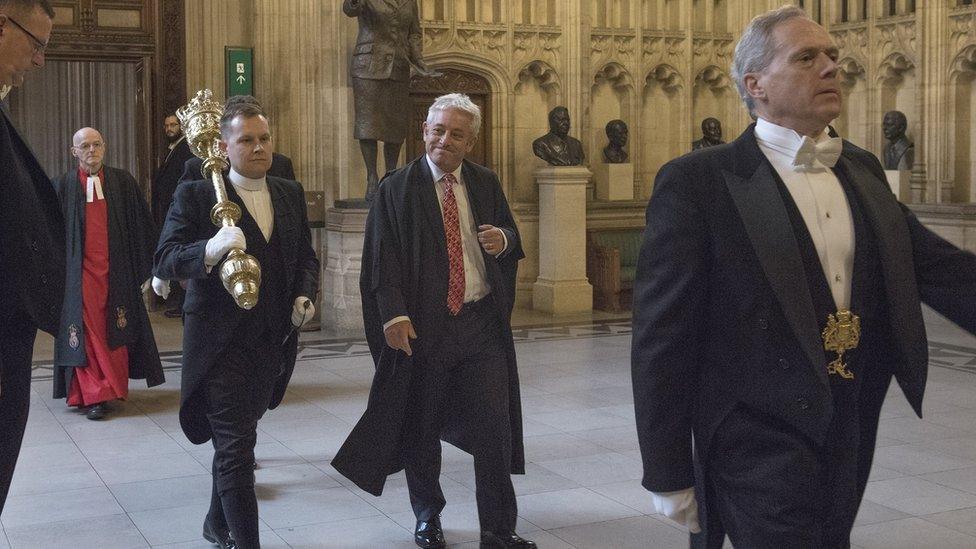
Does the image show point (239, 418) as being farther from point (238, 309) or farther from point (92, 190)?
point (92, 190)

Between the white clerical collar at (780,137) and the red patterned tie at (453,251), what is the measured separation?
2.00 meters

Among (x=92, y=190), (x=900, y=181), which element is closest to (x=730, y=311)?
(x=92, y=190)

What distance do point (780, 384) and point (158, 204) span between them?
9764mm

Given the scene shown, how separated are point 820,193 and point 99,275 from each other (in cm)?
567

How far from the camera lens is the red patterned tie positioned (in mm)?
4652

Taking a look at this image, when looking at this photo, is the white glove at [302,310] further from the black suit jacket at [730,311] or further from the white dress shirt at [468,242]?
the black suit jacket at [730,311]

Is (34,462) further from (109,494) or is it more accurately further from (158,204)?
(158,204)

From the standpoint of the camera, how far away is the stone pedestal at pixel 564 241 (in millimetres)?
12406

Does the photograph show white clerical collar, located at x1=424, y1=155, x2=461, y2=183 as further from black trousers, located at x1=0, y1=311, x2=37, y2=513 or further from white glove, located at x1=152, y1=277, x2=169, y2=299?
black trousers, located at x1=0, y1=311, x2=37, y2=513

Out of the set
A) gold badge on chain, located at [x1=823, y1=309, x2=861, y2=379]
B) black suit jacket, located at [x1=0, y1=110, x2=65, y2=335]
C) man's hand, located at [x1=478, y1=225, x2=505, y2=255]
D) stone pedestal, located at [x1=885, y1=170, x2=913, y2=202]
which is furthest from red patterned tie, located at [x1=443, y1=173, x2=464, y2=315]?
stone pedestal, located at [x1=885, y1=170, x2=913, y2=202]

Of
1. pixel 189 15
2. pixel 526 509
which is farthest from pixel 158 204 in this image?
pixel 526 509

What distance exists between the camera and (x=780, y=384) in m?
2.63

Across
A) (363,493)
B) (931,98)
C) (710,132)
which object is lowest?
(363,493)

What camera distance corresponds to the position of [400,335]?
4.52 metres
